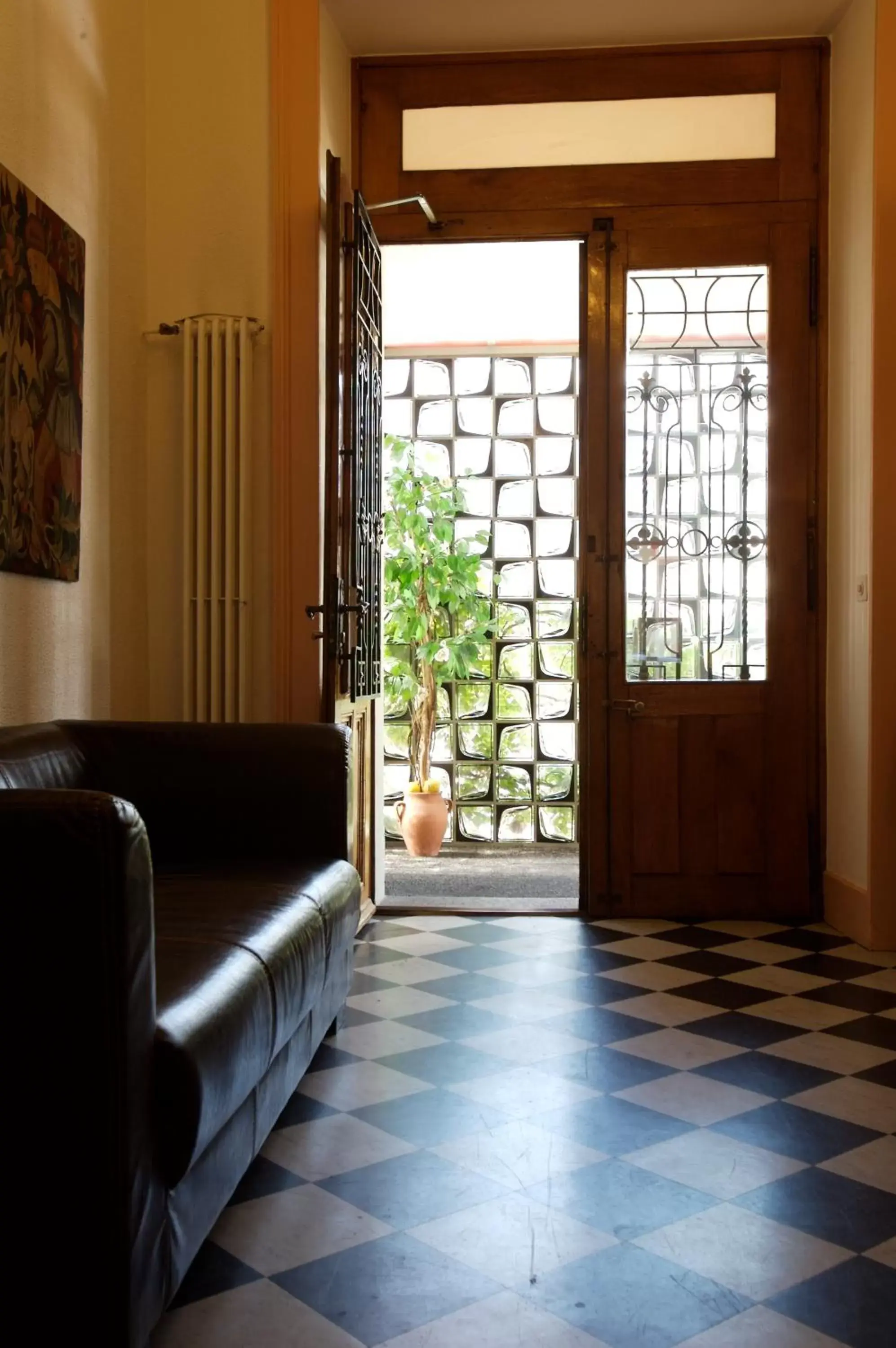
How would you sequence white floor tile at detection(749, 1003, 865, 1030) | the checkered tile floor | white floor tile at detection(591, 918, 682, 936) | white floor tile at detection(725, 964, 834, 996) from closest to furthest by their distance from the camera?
the checkered tile floor
white floor tile at detection(749, 1003, 865, 1030)
white floor tile at detection(725, 964, 834, 996)
white floor tile at detection(591, 918, 682, 936)

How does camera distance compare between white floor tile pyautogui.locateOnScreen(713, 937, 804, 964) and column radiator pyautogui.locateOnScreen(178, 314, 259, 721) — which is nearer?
white floor tile pyautogui.locateOnScreen(713, 937, 804, 964)

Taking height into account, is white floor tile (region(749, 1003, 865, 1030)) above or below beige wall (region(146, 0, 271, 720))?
below

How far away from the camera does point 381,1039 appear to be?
10.2ft

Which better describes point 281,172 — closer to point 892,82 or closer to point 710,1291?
point 892,82

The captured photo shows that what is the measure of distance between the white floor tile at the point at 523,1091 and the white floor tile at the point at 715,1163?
0.30 meters

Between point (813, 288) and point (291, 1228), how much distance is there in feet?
12.7

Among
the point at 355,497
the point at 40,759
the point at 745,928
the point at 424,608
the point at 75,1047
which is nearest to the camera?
the point at 75,1047

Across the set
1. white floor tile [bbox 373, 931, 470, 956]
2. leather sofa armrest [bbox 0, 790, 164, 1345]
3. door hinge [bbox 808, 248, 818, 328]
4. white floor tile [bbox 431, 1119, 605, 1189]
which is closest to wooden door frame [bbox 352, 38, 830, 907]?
door hinge [bbox 808, 248, 818, 328]

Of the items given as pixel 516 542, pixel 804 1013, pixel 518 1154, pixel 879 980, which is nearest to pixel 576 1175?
pixel 518 1154

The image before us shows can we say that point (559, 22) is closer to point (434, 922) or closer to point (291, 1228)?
point (434, 922)

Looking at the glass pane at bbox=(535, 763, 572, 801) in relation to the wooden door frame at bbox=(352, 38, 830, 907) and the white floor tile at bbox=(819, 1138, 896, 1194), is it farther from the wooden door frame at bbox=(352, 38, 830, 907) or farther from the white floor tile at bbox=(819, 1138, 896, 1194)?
the white floor tile at bbox=(819, 1138, 896, 1194)

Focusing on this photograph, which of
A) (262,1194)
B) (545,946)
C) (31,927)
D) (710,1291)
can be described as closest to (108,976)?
(31,927)

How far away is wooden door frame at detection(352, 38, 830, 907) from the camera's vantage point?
4.64 m

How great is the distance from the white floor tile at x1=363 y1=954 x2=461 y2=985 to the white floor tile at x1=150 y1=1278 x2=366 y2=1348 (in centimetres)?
187
